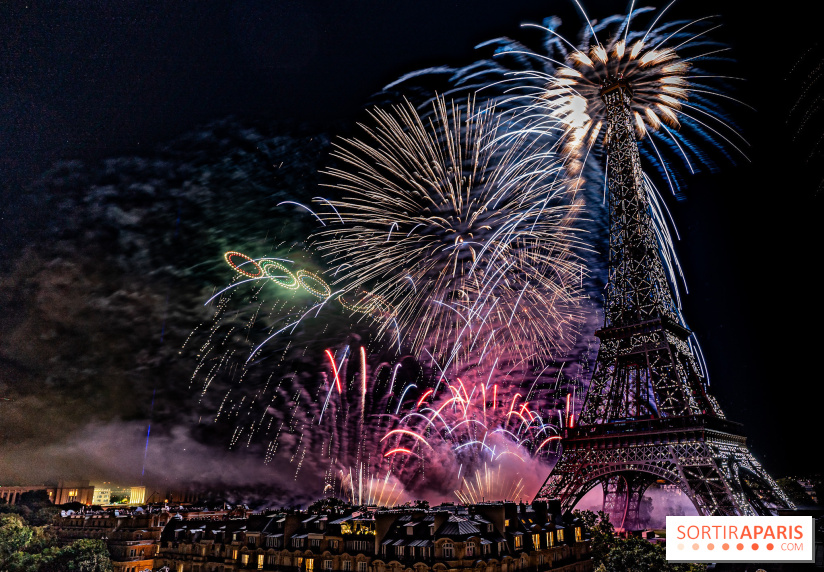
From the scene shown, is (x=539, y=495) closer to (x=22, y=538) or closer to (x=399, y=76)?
(x=399, y=76)

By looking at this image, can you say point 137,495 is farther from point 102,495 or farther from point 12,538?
point 12,538

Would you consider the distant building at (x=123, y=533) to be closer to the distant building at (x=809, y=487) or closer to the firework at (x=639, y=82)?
the firework at (x=639, y=82)

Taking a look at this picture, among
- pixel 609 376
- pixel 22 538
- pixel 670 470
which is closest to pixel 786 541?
pixel 670 470

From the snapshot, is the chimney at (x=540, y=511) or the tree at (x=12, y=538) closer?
the chimney at (x=540, y=511)

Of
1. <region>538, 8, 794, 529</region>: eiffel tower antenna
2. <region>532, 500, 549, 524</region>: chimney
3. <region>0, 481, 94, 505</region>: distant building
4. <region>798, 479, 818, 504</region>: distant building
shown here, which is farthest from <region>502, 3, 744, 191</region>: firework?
<region>0, 481, 94, 505</region>: distant building

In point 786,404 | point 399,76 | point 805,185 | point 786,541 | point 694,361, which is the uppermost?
point 399,76

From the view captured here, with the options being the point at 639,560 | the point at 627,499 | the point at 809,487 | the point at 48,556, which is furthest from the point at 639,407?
the point at 48,556

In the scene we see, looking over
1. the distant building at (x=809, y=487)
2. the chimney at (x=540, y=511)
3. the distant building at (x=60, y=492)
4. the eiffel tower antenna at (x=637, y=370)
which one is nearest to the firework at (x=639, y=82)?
the eiffel tower antenna at (x=637, y=370)
